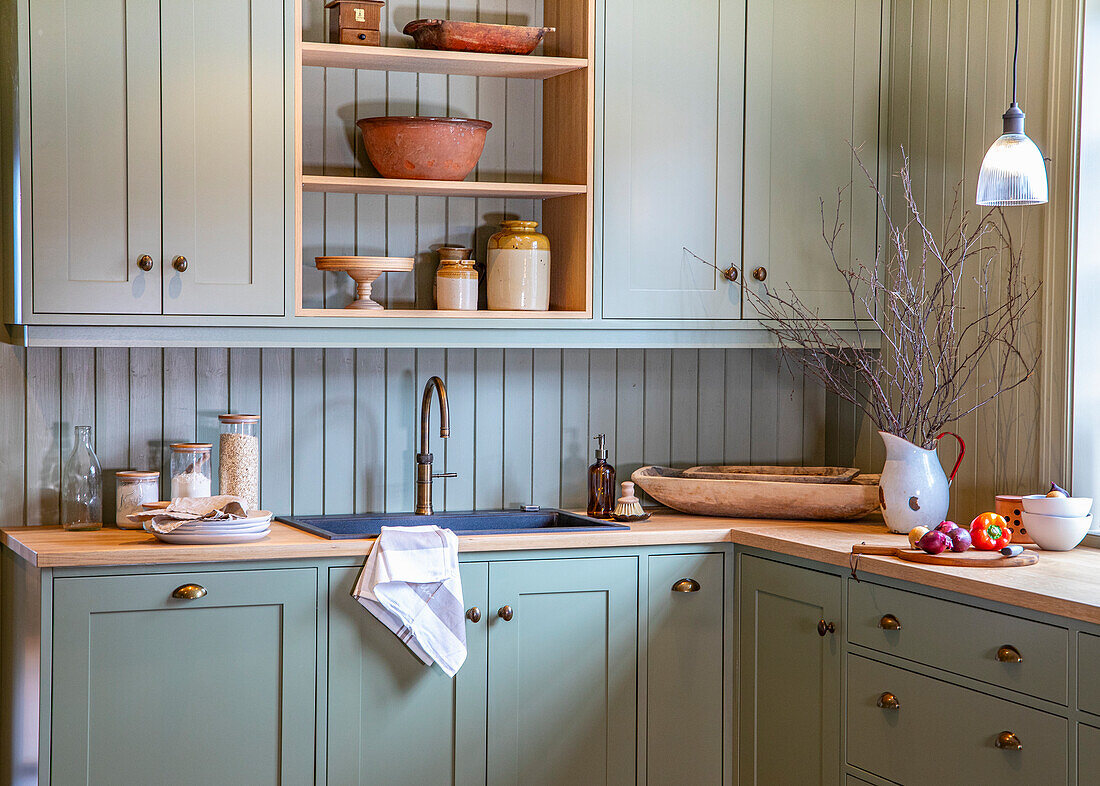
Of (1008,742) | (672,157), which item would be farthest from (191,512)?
(1008,742)

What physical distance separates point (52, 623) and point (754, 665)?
5.22 ft

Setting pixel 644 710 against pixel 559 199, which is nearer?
pixel 644 710

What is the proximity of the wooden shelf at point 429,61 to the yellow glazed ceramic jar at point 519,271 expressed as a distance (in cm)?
40

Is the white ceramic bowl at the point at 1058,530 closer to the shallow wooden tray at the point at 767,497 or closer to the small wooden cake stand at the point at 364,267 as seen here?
the shallow wooden tray at the point at 767,497

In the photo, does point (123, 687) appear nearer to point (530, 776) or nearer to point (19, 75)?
point (530, 776)

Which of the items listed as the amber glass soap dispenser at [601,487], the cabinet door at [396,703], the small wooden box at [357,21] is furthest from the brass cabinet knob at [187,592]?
the small wooden box at [357,21]


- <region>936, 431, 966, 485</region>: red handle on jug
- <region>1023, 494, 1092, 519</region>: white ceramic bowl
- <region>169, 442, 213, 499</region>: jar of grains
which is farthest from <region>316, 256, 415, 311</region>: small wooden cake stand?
<region>1023, 494, 1092, 519</region>: white ceramic bowl

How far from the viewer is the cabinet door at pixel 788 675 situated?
263cm

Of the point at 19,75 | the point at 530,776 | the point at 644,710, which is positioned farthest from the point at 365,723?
the point at 19,75

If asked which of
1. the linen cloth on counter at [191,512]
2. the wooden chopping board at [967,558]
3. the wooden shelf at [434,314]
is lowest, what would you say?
the wooden chopping board at [967,558]

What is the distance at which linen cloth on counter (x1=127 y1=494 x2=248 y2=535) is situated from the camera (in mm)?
2578

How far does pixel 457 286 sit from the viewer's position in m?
3.04

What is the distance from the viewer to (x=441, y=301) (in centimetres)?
305

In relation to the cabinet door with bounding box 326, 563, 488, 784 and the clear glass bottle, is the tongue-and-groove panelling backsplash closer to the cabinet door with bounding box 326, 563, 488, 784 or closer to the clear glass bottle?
the clear glass bottle
